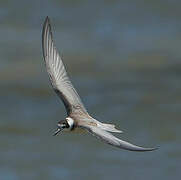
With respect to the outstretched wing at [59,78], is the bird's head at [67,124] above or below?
below

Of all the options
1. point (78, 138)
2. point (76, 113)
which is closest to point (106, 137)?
point (76, 113)

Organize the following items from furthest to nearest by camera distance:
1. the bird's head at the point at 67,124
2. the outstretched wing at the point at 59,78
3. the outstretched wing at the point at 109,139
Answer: the outstretched wing at the point at 59,78, the bird's head at the point at 67,124, the outstretched wing at the point at 109,139

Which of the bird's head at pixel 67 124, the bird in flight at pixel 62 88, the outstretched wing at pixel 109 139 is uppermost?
the bird in flight at pixel 62 88

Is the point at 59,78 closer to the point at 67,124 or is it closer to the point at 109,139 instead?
the point at 67,124

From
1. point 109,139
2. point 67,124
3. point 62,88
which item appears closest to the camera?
point 109,139

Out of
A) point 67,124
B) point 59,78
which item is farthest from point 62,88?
point 67,124

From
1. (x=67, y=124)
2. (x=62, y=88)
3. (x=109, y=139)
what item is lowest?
(x=109, y=139)

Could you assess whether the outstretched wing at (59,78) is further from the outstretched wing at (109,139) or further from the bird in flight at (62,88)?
the outstretched wing at (109,139)

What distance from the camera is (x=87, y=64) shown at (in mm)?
12289

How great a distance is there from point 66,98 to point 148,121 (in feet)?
8.89

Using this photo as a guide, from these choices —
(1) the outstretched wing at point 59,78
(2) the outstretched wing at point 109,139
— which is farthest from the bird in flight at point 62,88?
(2) the outstretched wing at point 109,139

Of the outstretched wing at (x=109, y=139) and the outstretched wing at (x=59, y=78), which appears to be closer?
the outstretched wing at (x=109, y=139)

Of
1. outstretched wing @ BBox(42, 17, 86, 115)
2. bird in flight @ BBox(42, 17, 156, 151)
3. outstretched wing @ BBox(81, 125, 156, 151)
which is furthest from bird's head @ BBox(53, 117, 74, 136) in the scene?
outstretched wing @ BBox(81, 125, 156, 151)

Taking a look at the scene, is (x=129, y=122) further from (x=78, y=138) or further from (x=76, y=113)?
(x=76, y=113)
